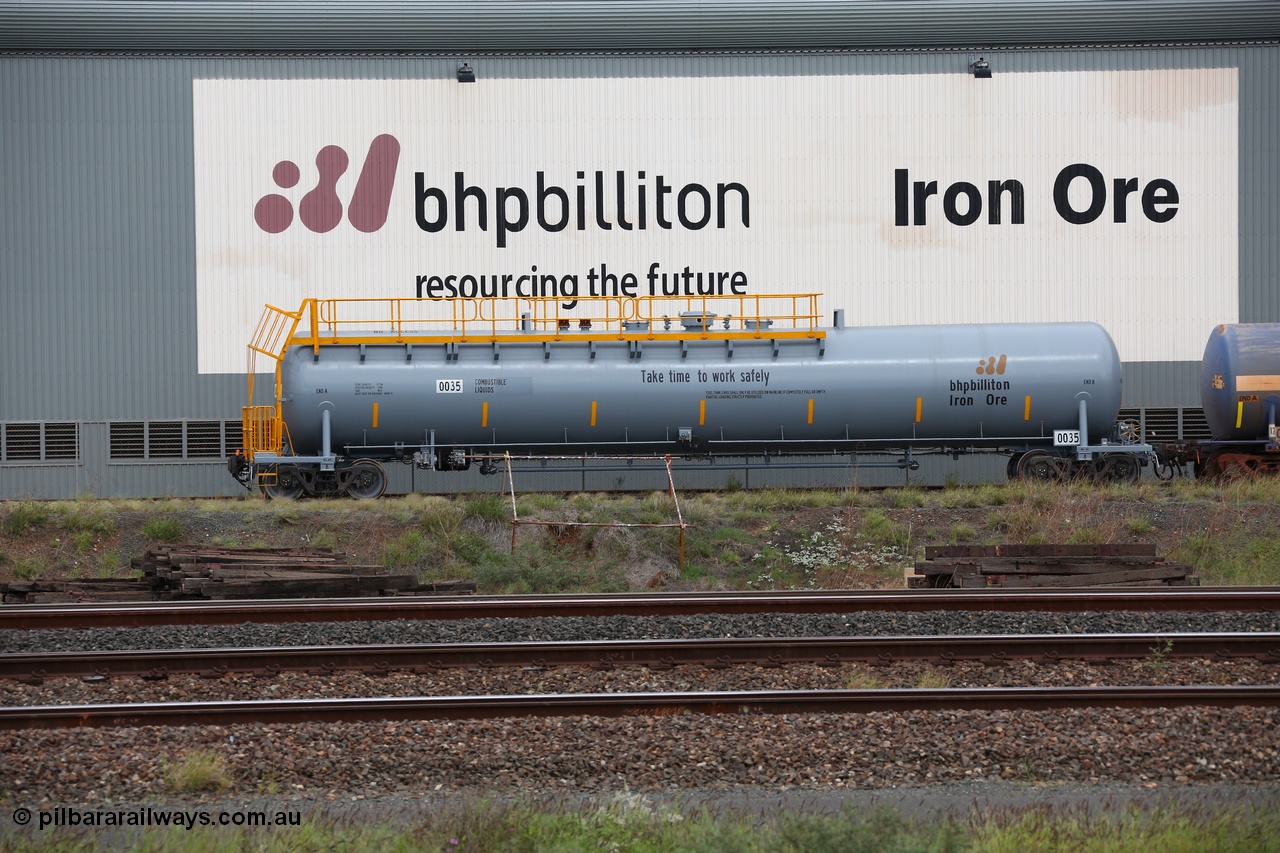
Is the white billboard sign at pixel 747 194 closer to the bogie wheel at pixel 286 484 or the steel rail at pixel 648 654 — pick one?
the bogie wheel at pixel 286 484

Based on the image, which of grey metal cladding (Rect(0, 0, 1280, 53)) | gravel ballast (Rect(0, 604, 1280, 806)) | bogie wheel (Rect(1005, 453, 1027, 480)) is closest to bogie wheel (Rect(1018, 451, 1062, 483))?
bogie wheel (Rect(1005, 453, 1027, 480))

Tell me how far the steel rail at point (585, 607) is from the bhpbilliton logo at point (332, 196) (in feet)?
47.3

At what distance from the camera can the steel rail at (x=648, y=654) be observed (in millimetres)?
8867

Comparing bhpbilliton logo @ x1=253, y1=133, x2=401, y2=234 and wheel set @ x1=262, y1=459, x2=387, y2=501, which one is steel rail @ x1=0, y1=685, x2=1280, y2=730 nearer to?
wheel set @ x1=262, y1=459, x2=387, y2=501

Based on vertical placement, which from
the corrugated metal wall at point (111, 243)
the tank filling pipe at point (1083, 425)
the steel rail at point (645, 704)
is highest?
the corrugated metal wall at point (111, 243)

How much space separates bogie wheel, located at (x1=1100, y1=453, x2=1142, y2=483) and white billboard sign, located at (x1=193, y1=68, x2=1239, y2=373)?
5336 mm

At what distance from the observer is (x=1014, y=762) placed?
6.71 m

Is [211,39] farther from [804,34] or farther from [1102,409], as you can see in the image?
[1102,409]

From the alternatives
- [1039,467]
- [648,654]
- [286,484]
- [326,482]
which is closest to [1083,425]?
[1039,467]

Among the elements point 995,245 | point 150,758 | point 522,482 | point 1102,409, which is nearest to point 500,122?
point 522,482

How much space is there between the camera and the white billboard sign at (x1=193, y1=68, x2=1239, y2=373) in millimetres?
24094

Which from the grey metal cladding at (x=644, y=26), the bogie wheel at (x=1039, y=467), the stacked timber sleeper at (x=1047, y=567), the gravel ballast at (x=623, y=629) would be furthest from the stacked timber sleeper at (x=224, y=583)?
the grey metal cladding at (x=644, y=26)

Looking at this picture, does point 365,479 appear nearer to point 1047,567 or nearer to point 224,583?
point 224,583

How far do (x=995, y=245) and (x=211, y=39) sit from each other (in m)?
18.0
